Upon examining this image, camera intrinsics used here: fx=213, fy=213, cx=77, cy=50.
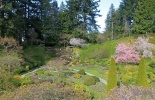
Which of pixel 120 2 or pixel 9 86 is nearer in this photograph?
pixel 9 86

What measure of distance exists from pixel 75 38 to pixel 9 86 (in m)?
25.2

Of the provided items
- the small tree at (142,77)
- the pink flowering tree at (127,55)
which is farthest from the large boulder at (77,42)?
the small tree at (142,77)

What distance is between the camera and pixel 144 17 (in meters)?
40.1

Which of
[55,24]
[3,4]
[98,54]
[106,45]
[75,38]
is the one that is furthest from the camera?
[55,24]

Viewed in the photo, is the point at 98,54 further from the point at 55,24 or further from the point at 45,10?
the point at 45,10

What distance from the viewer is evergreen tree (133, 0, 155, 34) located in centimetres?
3976

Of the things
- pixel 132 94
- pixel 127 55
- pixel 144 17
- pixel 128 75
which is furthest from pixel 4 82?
pixel 144 17

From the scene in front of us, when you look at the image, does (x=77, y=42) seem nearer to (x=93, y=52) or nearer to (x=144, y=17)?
(x=93, y=52)

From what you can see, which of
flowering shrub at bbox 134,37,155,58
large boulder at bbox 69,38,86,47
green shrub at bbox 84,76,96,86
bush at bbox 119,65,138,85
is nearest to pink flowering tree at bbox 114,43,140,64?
bush at bbox 119,65,138,85

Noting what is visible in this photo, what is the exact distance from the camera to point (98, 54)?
33.1 meters

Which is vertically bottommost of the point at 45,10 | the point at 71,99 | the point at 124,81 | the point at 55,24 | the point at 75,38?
the point at 124,81

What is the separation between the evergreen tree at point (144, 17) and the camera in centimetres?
3976

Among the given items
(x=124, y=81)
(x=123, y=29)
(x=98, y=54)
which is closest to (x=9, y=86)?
(x=124, y=81)

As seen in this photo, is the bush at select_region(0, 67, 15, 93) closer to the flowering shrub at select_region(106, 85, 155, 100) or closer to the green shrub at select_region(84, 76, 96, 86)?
the flowering shrub at select_region(106, 85, 155, 100)
